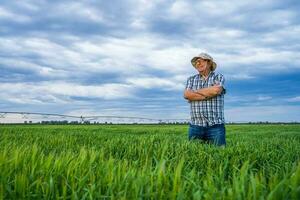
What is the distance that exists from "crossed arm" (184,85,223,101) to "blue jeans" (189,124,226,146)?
1.90 feet

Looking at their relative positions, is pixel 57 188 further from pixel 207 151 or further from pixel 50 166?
pixel 207 151

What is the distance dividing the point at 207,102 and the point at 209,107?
0.36 ft

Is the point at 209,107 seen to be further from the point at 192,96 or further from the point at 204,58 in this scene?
the point at 204,58

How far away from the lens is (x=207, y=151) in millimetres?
7664

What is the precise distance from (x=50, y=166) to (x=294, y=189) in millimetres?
2699

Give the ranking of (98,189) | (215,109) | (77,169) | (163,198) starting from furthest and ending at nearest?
(215,109), (77,169), (98,189), (163,198)

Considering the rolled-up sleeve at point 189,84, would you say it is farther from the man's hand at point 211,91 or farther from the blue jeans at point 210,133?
the blue jeans at point 210,133

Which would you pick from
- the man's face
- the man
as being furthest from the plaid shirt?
the man's face

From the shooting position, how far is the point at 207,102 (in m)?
8.86

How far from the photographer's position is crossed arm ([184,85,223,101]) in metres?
Answer: 8.59

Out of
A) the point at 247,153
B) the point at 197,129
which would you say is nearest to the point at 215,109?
the point at 197,129

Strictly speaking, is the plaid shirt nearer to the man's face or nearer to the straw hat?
the straw hat

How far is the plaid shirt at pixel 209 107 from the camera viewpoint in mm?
8766

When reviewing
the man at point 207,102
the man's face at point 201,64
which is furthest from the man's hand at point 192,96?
the man's face at point 201,64
